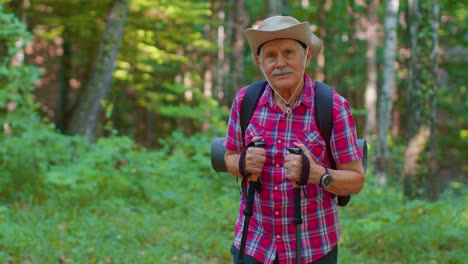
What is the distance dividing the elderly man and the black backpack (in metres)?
0.02

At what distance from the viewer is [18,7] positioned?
1229 cm

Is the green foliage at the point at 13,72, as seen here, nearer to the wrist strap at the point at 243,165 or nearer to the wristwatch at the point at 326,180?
the wrist strap at the point at 243,165

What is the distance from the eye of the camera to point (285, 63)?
2.65 m

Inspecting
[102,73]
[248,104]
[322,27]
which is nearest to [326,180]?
[248,104]

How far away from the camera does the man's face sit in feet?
8.71

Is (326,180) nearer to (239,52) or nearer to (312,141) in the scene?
(312,141)

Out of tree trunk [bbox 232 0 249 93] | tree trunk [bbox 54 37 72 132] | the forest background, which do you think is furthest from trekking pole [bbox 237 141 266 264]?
tree trunk [bbox 54 37 72 132]

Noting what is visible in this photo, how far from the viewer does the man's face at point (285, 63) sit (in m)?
2.65

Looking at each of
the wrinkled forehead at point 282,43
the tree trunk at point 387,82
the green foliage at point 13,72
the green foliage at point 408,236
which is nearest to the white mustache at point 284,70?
the wrinkled forehead at point 282,43

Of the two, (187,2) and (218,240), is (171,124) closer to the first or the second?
(187,2)

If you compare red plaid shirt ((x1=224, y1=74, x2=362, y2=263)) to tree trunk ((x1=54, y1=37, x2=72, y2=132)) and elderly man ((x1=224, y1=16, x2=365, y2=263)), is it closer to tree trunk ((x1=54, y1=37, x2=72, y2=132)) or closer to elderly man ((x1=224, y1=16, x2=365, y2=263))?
elderly man ((x1=224, y1=16, x2=365, y2=263))

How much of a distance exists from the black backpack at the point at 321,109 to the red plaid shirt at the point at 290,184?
0.08 ft

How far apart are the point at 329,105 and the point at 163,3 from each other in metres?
12.2

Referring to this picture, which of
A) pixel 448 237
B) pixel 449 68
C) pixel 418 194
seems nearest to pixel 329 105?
pixel 448 237
